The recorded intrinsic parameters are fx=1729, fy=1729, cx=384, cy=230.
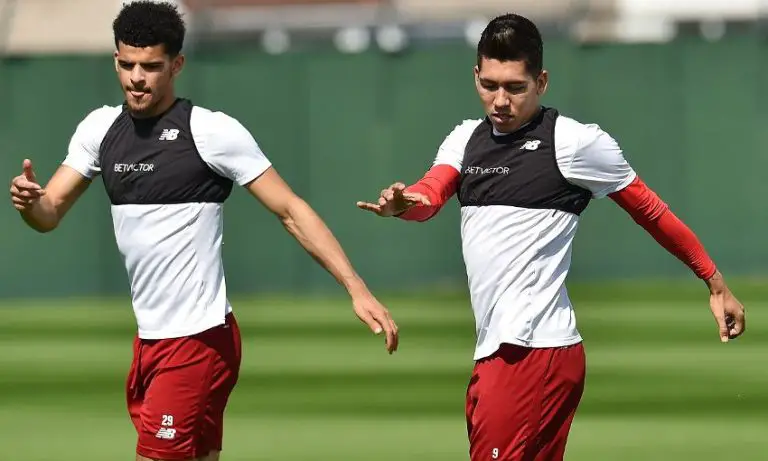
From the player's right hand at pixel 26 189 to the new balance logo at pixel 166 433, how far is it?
1092 mm

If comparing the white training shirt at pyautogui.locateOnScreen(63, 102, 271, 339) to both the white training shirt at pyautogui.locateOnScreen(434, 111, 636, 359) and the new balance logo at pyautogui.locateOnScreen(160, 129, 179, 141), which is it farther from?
the white training shirt at pyautogui.locateOnScreen(434, 111, 636, 359)

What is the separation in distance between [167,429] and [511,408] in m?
1.42

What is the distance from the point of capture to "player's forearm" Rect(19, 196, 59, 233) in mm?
7332

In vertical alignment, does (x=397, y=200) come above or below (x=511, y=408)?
above

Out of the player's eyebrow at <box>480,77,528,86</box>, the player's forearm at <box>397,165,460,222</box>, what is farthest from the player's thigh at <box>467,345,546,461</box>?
the player's eyebrow at <box>480,77,528,86</box>

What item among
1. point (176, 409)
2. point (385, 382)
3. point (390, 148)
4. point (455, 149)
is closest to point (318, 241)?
point (455, 149)

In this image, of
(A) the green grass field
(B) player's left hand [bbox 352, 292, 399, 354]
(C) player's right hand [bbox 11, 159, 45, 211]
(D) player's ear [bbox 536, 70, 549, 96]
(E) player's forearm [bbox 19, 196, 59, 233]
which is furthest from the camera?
(A) the green grass field

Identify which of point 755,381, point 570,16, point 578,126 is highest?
point 570,16

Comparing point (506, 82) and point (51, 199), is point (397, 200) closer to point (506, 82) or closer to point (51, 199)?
point (506, 82)

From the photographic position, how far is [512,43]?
6805mm

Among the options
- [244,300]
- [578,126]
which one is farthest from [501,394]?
[244,300]

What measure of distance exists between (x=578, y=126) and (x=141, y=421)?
217 cm

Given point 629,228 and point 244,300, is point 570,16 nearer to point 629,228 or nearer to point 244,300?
point 629,228

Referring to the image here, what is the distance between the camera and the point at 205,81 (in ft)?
66.1
